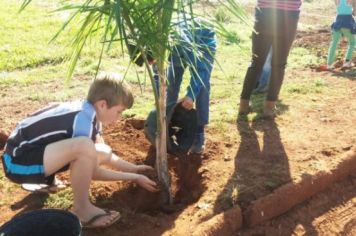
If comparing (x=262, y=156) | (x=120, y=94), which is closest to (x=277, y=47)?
(x=262, y=156)

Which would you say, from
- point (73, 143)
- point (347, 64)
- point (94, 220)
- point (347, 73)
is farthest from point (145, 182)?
point (347, 64)

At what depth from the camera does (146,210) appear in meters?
2.92

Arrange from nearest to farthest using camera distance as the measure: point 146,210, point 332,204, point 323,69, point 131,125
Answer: point 146,210, point 332,204, point 131,125, point 323,69

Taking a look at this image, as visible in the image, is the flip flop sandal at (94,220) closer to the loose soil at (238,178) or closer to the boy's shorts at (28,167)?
the loose soil at (238,178)

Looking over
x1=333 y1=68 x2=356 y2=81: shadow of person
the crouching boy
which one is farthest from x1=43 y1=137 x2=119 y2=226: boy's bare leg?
x1=333 y1=68 x2=356 y2=81: shadow of person

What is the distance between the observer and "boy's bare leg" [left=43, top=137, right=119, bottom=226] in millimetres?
2439

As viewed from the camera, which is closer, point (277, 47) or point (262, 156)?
point (262, 156)

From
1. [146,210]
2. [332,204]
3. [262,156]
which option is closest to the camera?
[146,210]

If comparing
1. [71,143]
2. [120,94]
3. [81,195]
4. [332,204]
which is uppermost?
[120,94]

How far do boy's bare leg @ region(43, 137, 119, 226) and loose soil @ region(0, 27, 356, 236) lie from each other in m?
0.13

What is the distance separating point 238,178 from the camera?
3104 millimetres

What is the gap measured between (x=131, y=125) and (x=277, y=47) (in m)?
1.45

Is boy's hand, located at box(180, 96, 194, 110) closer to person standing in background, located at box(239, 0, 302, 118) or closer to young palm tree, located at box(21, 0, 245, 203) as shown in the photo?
young palm tree, located at box(21, 0, 245, 203)

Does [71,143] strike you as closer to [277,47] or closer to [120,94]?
[120,94]
